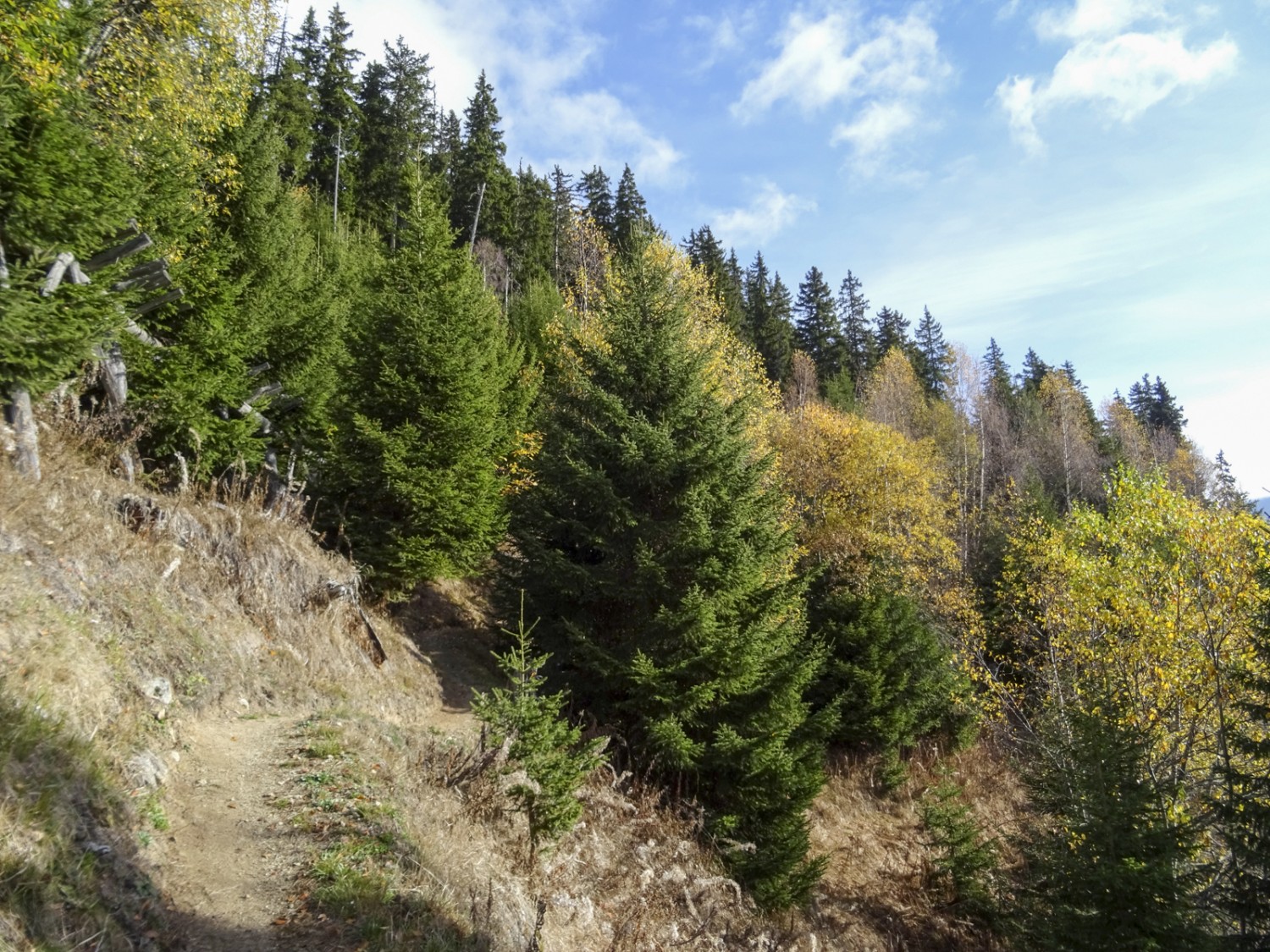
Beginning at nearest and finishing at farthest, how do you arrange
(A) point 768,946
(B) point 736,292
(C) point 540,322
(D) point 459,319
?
(A) point 768,946, (D) point 459,319, (C) point 540,322, (B) point 736,292

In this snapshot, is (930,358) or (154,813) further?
(930,358)

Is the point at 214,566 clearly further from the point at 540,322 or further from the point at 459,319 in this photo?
the point at 540,322

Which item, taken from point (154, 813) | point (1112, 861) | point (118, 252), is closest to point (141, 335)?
point (118, 252)

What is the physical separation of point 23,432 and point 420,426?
19.6 feet

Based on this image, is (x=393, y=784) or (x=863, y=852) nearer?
(x=393, y=784)

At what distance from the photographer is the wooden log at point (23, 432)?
8.23 meters

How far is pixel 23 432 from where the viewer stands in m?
8.38

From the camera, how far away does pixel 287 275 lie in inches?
590

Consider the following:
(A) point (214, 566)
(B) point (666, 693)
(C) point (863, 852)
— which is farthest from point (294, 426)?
(C) point (863, 852)

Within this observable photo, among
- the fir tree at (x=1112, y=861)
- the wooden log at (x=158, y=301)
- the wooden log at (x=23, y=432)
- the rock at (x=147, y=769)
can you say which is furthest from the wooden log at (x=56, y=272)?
the fir tree at (x=1112, y=861)

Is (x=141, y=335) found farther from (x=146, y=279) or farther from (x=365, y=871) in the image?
(x=365, y=871)

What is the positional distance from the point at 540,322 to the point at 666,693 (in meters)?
22.4

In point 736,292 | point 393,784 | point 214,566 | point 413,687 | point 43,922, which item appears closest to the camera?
point 43,922

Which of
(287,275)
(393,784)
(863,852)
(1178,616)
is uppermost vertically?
(287,275)
